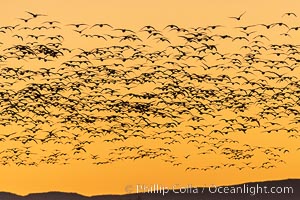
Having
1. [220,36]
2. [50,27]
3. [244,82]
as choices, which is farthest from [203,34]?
[50,27]

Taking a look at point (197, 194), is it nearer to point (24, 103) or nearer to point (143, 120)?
point (143, 120)

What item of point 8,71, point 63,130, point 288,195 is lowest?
point 288,195

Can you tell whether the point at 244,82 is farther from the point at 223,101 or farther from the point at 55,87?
the point at 55,87

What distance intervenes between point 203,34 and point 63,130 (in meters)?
2.02

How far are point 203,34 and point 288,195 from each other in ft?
7.12

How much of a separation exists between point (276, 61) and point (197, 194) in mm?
1817

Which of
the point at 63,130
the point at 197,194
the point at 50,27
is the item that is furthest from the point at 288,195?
the point at 50,27

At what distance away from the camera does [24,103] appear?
32.0ft

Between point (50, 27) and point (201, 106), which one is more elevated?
point (50, 27)

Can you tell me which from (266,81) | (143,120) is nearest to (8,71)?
(143,120)

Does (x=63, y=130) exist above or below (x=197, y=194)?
above

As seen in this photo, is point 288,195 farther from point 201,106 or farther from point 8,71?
point 8,71

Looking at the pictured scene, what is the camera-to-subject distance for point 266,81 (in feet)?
31.7

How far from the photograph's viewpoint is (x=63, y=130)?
31.8 ft
